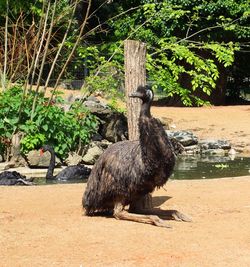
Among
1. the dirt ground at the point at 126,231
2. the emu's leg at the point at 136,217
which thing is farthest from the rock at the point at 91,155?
the emu's leg at the point at 136,217

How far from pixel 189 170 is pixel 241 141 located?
484 cm

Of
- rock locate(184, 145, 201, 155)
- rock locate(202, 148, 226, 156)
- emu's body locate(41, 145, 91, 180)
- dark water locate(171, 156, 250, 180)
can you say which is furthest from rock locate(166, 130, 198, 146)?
emu's body locate(41, 145, 91, 180)

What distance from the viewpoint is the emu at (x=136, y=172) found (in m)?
A: 7.61

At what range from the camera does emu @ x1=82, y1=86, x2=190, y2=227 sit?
25.0ft

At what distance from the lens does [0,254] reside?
20.4ft

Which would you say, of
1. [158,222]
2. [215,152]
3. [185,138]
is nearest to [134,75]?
[158,222]

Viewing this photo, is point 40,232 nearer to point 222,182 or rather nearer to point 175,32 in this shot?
point 222,182

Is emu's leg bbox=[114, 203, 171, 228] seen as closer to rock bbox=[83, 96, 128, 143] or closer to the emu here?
the emu

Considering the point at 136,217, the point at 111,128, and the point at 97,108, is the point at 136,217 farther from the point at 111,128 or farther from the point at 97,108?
the point at 97,108

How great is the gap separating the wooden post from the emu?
0.99 meters

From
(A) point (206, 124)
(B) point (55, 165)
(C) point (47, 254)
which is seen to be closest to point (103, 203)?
(C) point (47, 254)

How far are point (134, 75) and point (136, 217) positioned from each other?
2.20 meters

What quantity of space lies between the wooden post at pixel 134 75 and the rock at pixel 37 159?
17.2 ft

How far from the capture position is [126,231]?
7.12m
